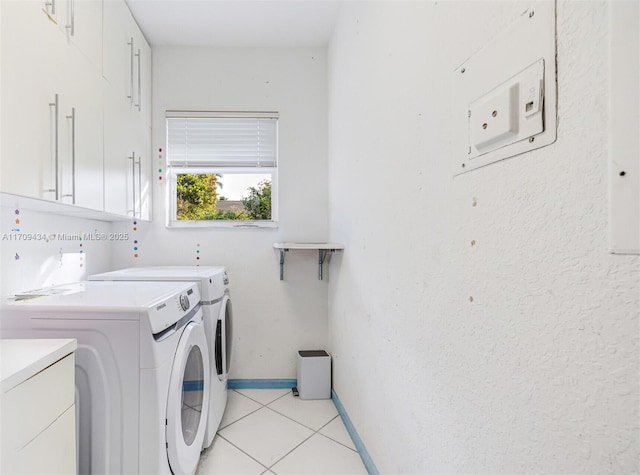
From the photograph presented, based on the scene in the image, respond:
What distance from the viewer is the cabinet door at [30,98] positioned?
1.00 m

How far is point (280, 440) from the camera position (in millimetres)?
1806

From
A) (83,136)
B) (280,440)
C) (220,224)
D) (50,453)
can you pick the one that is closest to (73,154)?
(83,136)

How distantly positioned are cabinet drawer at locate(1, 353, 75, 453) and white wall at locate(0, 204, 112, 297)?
2.52 feet

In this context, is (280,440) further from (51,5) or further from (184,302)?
(51,5)

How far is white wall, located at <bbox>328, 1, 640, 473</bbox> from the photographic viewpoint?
47cm

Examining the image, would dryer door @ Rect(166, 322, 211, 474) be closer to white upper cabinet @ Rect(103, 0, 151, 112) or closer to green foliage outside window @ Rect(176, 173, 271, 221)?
green foliage outside window @ Rect(176, 173, 271, 221)

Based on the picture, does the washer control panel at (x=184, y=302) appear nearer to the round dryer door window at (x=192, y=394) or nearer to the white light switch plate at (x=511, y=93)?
the round dryer door window at (x=192, y=394)

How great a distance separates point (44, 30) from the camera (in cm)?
116

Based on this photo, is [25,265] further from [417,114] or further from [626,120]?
[626,120]

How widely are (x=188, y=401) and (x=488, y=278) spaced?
51.6 inches

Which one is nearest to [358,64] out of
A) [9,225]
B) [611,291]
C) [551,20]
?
[551,20]

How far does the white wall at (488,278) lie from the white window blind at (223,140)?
1173 millimetres

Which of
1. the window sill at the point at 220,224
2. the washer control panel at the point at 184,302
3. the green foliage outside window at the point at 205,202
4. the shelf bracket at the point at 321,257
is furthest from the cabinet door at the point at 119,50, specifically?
the shelf bracket at the point at 321,257

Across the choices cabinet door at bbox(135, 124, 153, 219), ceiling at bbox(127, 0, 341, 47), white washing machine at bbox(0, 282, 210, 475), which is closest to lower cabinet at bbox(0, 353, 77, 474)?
white washing machine at bbox(0, 282, 210, 475)
